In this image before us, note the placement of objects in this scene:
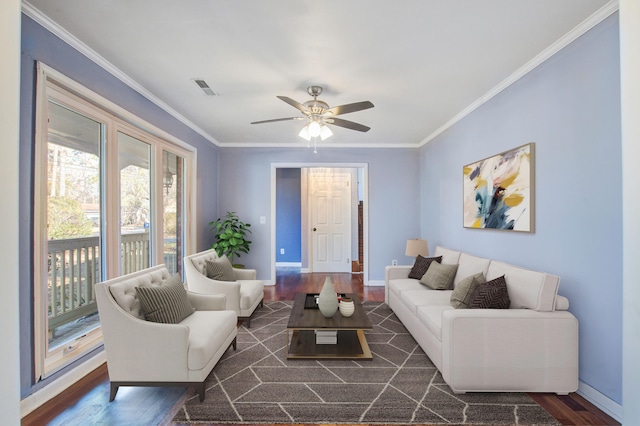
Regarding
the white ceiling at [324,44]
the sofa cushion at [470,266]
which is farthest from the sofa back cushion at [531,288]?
the white ceiling at [324,44]

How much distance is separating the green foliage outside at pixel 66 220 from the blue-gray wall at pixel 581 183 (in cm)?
382

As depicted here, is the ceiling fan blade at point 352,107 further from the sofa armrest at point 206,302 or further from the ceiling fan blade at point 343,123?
the sofa armrest at point 206,302

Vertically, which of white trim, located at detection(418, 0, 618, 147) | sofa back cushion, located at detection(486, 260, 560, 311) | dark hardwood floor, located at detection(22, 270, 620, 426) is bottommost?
dark hardwood floor, located at detection(22, 270, 620, 426)

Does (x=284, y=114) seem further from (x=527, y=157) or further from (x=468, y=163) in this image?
(x=527, y=157)

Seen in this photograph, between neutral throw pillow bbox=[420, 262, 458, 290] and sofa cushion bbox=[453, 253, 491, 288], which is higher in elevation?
sofa cushion bbox=[453, 253, 491, 288]

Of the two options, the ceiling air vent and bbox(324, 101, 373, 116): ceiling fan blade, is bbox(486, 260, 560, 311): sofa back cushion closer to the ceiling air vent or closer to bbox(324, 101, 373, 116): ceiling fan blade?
bbox(324, 101, 373, 116): ceiling fan blade

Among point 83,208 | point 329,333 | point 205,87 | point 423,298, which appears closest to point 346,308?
point 329,333

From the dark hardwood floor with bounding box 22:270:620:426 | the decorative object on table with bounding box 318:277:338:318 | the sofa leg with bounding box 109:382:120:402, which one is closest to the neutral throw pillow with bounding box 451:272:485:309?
the dark hardwood floor with bounding box 22:270:620:426

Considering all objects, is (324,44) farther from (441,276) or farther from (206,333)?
(441,276)

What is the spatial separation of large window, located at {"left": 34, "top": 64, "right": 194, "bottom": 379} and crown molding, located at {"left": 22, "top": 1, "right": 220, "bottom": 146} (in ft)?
0.93

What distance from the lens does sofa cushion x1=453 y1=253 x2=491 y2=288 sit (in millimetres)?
2947

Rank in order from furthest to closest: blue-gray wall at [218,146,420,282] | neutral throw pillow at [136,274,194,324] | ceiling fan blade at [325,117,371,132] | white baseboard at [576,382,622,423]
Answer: blue-gray wall at [218,146,420,282]
ceiling fan blade at [325,117,371,132]
neutral throw pillow at [136,274,194,324]
white baseboard at [576,382,622,423]

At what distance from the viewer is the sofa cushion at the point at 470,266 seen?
2947 mm

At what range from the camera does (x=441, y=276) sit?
133 inches
